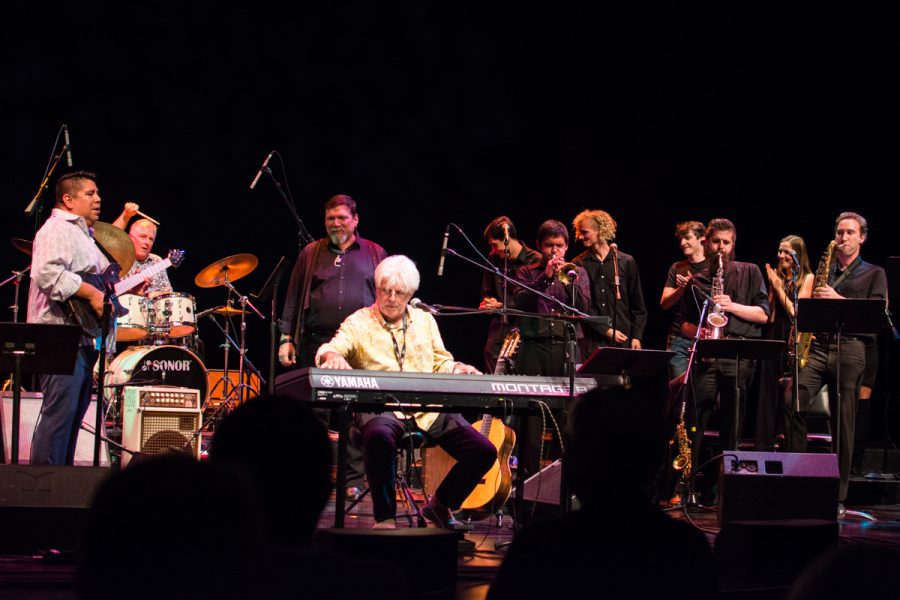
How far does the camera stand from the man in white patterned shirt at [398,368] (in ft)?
15.0

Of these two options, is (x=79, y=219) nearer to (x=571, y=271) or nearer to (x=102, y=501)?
(x=571, y=271)

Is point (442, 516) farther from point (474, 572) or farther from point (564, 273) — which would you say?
point (564, 273)

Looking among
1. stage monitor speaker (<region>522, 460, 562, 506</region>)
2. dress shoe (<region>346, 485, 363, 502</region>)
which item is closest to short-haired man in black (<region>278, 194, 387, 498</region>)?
dress shoe (<region>346, 485, 363, 502</region>)

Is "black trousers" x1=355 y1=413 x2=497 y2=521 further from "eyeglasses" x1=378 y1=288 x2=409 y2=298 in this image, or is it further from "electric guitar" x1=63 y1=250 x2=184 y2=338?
"electric guitar" x1=63 y1=250 x2=184 y2=338

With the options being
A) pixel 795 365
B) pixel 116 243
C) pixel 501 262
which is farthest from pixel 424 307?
pixel 116 243

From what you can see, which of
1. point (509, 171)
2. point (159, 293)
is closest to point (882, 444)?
point (509, 171)

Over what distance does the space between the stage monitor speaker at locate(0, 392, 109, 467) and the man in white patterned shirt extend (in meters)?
2.51

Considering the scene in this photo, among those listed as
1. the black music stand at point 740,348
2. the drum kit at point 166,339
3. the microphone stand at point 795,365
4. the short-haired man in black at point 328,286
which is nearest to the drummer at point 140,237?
the drum kit at point 166,339

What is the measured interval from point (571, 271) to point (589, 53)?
4019mm

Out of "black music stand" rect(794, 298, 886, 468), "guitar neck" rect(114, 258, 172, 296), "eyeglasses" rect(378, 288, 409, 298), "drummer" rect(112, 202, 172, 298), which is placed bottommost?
"black music stand" rect(794, 298, 886, 468)

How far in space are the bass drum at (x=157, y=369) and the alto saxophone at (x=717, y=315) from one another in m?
4.04

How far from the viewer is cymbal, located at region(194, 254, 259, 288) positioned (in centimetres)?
814

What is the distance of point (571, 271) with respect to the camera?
21.2 ft

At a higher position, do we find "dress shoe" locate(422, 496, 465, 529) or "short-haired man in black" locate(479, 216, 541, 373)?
"short-haired man in black" locate(479, 216, 541, 373)
